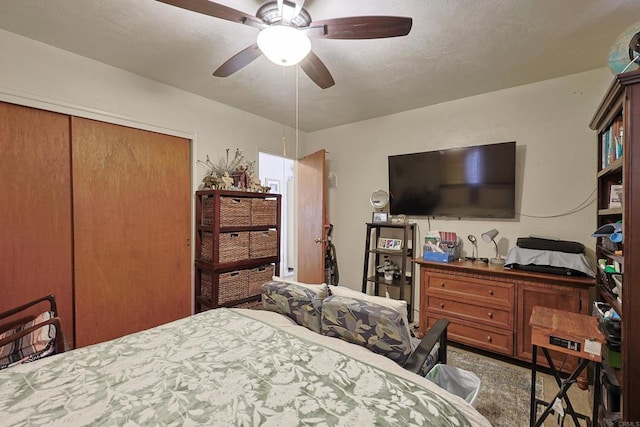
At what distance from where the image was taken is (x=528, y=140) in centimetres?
263

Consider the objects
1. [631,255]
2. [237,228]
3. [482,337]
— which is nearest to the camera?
[631,255]

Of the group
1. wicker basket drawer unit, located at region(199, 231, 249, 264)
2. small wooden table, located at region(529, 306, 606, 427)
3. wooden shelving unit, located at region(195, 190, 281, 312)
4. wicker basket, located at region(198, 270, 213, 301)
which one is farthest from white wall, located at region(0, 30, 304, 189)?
small wooden table, located at region(529, 306, 606, 427)

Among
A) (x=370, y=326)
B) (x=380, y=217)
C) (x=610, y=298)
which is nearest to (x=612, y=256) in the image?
(x=610, y=298)

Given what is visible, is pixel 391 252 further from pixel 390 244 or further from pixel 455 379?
pixel 455 379

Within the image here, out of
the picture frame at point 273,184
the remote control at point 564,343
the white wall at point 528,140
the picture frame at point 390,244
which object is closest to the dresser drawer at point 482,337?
the white wall at point 528,140

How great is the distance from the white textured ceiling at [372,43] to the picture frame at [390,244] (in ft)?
5.21

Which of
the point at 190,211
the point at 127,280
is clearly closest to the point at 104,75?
the point at 190,211

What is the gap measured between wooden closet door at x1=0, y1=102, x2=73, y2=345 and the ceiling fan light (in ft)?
6.06

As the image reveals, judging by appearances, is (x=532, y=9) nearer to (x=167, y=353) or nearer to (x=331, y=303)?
(x=331, y=303)

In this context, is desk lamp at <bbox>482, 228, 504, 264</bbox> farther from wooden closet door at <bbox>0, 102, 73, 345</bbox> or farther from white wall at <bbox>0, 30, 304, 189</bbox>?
wooden closet door at <bbox>0, 102, 73, 345</bbox>

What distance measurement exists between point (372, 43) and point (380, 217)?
198 centimetres

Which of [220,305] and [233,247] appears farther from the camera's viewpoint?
[233,247]

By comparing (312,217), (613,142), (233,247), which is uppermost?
(613,142)

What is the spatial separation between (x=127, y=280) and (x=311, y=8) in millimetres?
2589
